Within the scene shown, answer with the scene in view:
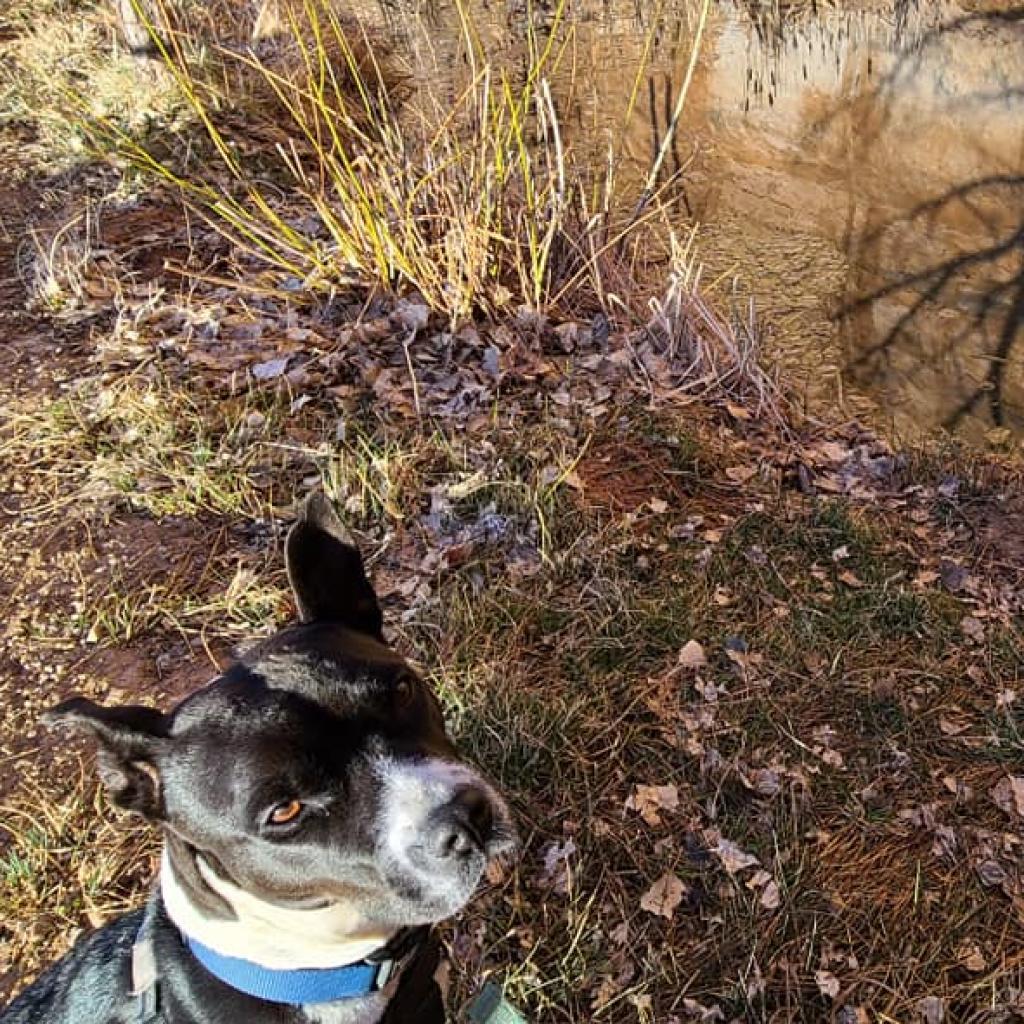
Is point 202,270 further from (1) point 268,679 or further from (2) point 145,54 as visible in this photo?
(1) point 268,679

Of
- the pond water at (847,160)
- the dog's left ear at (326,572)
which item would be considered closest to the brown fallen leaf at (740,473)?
the pond water at (847,160)

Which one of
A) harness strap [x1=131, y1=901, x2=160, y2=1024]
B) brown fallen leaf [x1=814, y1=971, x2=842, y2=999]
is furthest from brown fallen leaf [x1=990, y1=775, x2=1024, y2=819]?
harness strap [x1=131, y1=901, x2=160, y2=1024]

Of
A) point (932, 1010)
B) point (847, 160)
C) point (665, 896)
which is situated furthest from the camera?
point (847, 160)

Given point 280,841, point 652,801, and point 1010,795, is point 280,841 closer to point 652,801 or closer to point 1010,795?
point 652,801

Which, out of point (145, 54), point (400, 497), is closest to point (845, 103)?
point (145, 54)

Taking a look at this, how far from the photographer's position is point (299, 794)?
5.98ft

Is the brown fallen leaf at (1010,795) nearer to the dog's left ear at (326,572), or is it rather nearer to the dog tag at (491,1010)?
the dog tag at (491,1010)

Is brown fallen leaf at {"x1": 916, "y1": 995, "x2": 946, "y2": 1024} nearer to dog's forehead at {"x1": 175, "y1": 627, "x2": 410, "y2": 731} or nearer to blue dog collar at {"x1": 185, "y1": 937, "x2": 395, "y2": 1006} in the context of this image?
blue dog collar at {"x1": 185, "y1": 937, "x2": 395, "y2": 1006}

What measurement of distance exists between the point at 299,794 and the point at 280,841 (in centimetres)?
9

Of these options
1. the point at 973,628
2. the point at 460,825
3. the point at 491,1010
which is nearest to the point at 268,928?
the point at 460,825

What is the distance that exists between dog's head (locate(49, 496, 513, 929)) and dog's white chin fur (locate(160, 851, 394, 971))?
0.02 meters

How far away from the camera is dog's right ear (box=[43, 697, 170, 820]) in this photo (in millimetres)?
1827

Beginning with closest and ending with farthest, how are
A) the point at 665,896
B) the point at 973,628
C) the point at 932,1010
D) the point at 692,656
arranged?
the point at 932,1010 < the point at 665,896 < the point at 692,656 < the point at 973,628

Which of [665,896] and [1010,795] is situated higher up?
[665,896]
